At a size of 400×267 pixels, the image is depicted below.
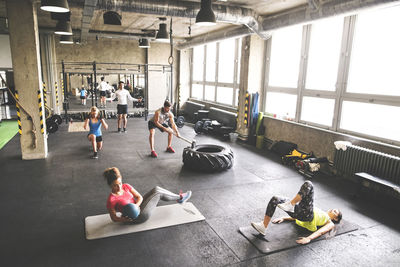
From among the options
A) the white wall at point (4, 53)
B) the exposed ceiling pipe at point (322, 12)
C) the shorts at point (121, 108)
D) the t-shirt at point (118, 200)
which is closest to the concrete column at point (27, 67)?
the shorts at point (121, 108)

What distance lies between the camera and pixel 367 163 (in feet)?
17.2

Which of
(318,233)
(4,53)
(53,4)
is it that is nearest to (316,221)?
(318,233)

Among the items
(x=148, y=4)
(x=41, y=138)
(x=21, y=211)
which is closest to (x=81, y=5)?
(x=148, y=4)

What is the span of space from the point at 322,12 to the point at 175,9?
118 inches

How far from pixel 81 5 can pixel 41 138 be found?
10.8 ft

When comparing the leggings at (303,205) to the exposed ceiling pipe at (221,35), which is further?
the exposed ceiling pipe at (221,35)

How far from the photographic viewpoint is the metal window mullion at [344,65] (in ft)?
19.3

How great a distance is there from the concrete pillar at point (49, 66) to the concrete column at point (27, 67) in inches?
228

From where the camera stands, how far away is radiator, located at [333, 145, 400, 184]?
4.81 m

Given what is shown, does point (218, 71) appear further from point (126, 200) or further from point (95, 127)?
point (126, 200)

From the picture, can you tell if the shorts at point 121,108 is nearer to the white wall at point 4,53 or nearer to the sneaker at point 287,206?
the white wall at point 4,53

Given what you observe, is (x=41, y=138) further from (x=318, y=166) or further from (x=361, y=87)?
(x=361, y=87)

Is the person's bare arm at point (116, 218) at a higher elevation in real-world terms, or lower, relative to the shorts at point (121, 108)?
lower

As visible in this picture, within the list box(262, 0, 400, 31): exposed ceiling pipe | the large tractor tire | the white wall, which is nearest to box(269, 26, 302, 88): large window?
box(262, 0, 400, 31): exposed ceiling pipe
